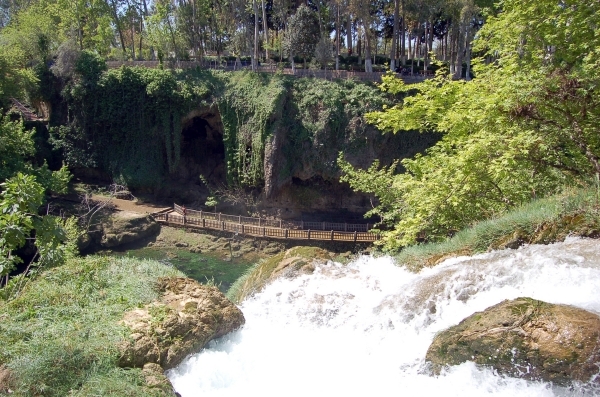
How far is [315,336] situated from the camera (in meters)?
6.61

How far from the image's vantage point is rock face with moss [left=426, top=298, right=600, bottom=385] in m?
4.24

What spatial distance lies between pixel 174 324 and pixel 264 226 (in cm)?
1882

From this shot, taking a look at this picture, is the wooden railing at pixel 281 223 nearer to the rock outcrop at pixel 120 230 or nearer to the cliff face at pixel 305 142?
the cliff face at pixel 305 142

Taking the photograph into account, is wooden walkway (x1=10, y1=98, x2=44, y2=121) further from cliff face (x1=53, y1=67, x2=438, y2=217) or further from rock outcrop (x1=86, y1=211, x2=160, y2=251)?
rock outcrop (x1=86, y1=211, x2=160, y2=251)

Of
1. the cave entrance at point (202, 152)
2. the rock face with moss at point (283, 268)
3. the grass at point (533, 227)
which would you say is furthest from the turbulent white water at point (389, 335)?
the cave entrance at point (202, 152)

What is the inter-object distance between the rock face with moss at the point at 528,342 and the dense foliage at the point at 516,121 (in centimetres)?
331

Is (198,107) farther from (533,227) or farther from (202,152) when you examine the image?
(533,227)

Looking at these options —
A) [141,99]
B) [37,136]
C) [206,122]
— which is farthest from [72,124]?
[206,122]

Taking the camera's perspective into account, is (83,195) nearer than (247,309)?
Result: No

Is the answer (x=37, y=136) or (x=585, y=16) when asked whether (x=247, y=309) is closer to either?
(x=585, y=16)

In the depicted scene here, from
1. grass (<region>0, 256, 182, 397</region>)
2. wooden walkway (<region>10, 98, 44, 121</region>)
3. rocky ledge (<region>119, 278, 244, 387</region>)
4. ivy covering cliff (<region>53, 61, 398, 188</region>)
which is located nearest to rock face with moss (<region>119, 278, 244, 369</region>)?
rocky ledge (<region>119, 278, 244, 387</region>)

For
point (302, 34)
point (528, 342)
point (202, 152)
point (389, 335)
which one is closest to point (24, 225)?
point (389, 335)

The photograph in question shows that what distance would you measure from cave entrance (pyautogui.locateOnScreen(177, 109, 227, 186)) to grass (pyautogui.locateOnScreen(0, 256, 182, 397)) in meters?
22.6

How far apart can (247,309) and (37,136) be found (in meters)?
26.8
